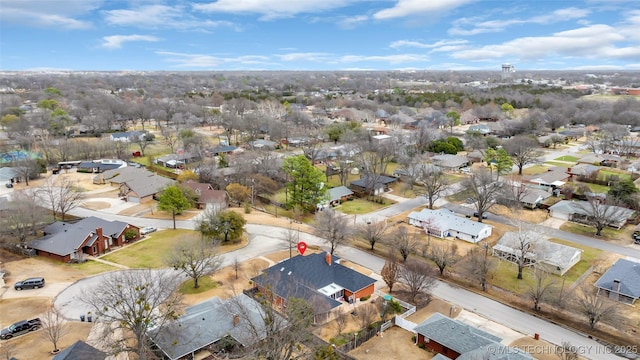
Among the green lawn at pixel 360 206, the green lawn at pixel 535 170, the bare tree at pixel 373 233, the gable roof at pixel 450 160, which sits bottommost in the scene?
the green lawn at pixel 360 206

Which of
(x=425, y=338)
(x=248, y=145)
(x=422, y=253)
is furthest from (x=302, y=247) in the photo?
(x=248, y=145)

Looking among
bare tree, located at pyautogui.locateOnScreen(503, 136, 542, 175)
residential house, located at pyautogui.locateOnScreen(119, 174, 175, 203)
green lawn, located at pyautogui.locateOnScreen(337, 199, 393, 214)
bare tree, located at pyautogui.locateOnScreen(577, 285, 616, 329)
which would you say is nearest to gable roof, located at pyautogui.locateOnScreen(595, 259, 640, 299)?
bare tree, located at pyautogui.locateOnScreen(577, 285, 616, 329)

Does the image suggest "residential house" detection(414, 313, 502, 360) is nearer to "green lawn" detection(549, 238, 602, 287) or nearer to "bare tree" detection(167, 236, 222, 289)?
"green lawn" detection(549, 238, 602, 287)

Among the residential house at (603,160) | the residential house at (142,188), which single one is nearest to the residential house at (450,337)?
the residential house at (142,188)

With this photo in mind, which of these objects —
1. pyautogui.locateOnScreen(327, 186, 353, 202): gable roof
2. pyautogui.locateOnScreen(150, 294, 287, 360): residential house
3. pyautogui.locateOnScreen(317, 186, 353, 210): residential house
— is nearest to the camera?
pyautogui.locateOnScreen(150, 294, 287, 360): residential house

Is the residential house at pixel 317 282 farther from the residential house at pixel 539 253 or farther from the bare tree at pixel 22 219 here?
the bare tree at pixel 22 219

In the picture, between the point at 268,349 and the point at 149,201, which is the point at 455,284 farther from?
the point at 149,201

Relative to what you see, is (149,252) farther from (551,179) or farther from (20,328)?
(551,179)
